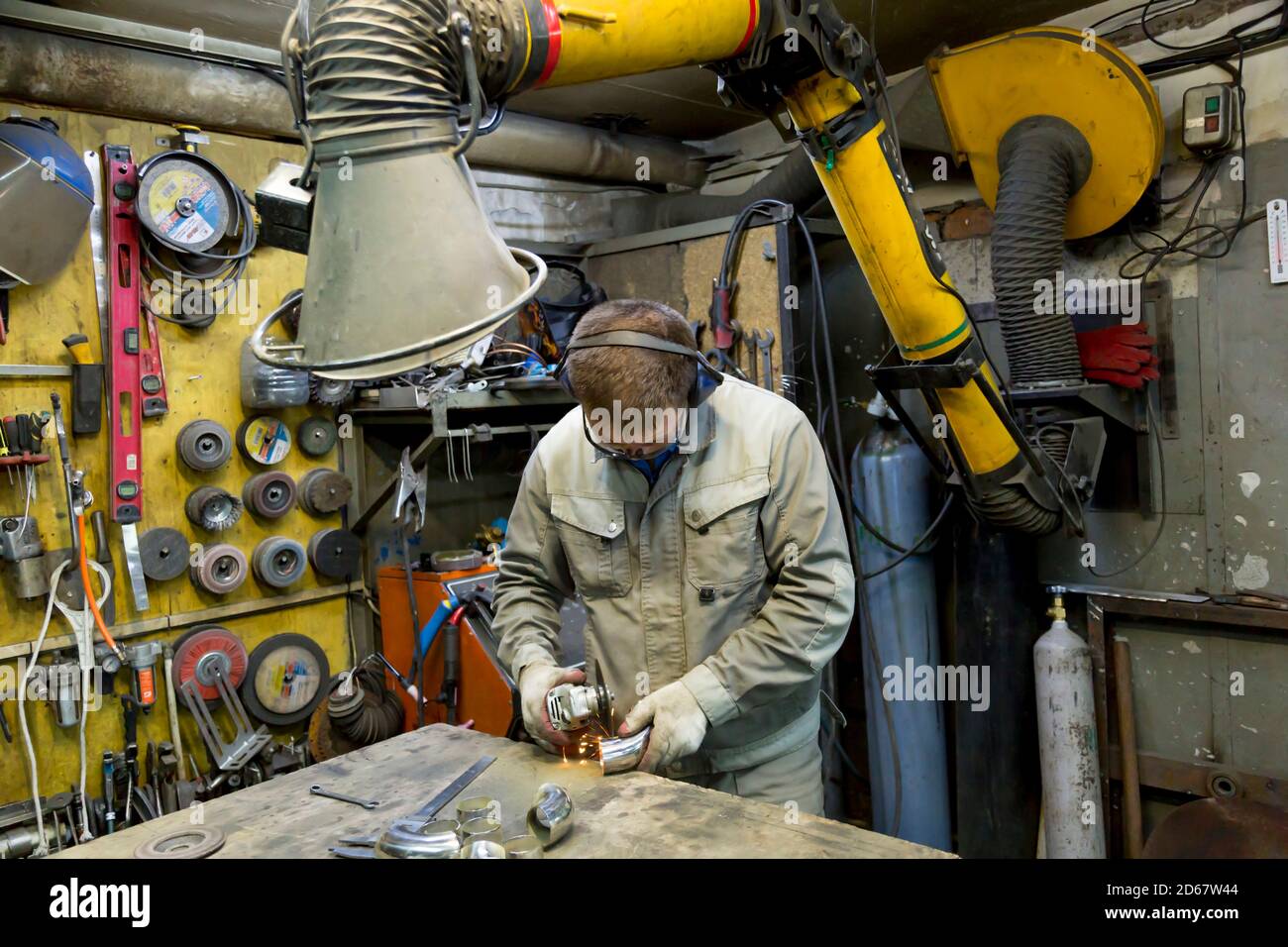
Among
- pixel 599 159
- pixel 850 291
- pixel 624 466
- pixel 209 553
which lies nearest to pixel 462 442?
pixel 209 553

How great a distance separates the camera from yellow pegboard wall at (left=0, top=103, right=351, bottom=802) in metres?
2.59

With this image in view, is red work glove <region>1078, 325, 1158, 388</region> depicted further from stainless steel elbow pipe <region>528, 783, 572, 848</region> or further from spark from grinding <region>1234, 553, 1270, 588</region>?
stainless steel elbow pipe <region>528, 783, 572, 848</region>

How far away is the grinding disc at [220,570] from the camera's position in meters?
2.87

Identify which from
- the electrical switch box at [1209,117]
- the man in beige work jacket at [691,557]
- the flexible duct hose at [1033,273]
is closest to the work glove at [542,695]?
the man in beige work jacket at [691,557]

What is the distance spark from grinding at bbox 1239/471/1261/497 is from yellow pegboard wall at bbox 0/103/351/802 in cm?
288

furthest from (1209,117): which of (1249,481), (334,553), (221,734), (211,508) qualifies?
(221,734)

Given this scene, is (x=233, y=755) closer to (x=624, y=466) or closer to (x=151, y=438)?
(x=151, y=438)

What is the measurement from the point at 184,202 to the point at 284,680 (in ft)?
5.06

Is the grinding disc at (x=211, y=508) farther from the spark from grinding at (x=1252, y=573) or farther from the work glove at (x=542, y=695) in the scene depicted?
the spark from grinding at (x=1252, y=573)

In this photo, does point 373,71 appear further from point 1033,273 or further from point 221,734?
point 221,734

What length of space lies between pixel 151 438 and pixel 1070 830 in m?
2.99

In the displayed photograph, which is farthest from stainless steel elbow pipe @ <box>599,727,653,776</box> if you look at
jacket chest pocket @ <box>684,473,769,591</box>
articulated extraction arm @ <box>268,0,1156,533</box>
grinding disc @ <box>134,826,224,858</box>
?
articulated extraction arm @ <box>268,0,1156,533</box>
